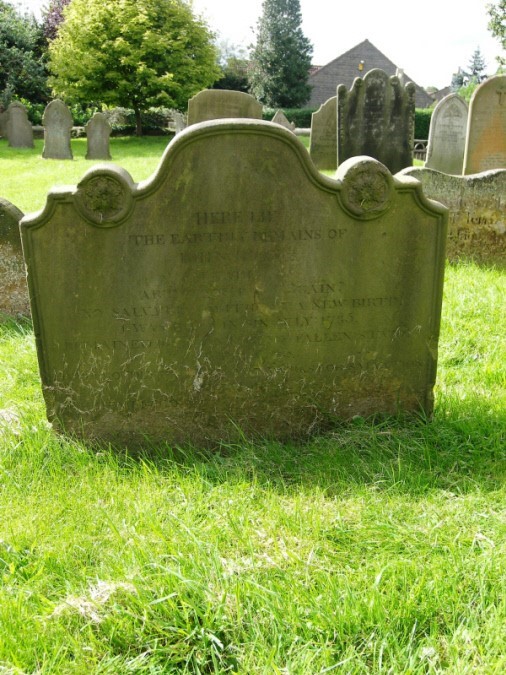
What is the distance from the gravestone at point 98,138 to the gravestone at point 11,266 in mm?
15800

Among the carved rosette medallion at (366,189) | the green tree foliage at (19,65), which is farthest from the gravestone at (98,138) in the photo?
the carved rosette medallion at (366,189)

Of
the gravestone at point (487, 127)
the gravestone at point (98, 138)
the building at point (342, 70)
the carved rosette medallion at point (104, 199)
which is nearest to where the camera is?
the carved rosette medallion at point (104, 199)

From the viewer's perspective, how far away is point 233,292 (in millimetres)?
3244

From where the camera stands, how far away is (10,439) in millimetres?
3301

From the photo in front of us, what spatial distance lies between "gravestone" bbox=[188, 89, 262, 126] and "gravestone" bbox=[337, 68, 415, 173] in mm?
1701

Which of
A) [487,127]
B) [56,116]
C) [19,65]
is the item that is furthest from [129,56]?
[487,127]

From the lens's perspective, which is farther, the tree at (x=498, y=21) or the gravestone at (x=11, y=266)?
the tree at (x=498, y=21)

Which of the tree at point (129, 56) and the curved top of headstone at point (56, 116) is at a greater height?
the tree at point (129, 56)

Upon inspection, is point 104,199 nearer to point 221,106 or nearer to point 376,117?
point 221,106

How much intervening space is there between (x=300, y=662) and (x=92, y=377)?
193 centimetres

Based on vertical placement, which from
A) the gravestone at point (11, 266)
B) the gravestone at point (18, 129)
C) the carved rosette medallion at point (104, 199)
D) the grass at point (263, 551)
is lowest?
the grass at point (263, 551)

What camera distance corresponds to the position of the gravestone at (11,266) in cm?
505

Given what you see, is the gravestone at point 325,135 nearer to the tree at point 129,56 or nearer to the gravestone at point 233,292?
the gravestone at point 233,292

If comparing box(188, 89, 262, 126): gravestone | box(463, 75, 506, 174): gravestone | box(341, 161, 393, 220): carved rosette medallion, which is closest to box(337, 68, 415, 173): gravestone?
box(463, 75, 506, 174): gravestone
